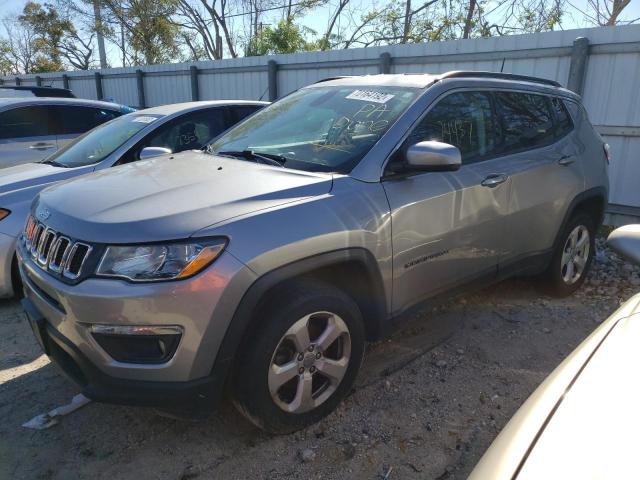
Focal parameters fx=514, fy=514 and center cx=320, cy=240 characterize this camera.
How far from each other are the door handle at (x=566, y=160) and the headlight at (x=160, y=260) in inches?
114

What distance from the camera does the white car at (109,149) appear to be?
13.1ft

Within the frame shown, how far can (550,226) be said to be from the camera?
12.7ft

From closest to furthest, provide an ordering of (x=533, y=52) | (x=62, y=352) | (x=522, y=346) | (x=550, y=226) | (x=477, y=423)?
(x=62, y=352) < (x=477, y=423) < (x=522, y=346) < (x=550, y=226) < (x=533, y=52)

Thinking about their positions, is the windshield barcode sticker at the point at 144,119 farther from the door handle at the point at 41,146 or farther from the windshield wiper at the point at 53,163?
the door handle at the point at 41,146

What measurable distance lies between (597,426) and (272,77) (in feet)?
30.7

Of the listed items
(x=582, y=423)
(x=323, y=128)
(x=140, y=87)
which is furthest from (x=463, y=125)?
(x=140, y=87)

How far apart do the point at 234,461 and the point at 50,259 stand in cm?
127

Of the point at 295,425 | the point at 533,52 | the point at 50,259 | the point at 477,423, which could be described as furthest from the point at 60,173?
the point at 533,52

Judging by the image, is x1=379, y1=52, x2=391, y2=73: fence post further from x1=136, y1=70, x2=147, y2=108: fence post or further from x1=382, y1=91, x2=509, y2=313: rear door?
x1=136, y1=70, x2=147, y2=108: fence post

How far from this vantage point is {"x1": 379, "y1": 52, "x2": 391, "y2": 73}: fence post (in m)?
7.94

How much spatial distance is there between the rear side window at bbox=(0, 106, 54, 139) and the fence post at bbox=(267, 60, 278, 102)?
4.33 m

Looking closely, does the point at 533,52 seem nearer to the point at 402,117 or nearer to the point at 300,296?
the point at 402,117

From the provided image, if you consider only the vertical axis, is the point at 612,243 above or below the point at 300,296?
above

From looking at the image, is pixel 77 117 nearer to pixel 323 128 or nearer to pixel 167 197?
pixel 323 128
